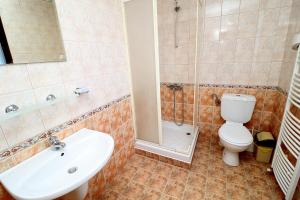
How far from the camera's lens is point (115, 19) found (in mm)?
1605

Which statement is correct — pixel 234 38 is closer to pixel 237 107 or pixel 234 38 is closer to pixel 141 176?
pixel 237 107

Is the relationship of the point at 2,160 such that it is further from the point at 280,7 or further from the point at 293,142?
the point at 280,7

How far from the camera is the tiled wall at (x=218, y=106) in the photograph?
1879 mm

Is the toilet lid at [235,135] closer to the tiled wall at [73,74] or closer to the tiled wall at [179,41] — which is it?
the tiled wall at [179,41]

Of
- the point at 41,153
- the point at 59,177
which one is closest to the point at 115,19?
the point at 41,153

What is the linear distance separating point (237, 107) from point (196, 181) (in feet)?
3.45

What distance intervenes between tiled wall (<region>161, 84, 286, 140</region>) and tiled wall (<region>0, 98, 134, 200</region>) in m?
0.89

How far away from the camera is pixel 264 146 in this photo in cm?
188

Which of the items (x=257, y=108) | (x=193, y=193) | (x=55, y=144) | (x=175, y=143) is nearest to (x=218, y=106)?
(x=257, y=108)

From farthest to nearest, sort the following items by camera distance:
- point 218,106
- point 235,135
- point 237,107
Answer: point 218,106
point 237,107
point 235,135

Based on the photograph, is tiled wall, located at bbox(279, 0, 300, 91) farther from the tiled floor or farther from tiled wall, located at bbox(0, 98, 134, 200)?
tiled wall, located at bbox(0, 98, 134, 200)

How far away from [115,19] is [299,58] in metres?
1.75

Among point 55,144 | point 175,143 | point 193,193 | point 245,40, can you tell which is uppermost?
point 245,40

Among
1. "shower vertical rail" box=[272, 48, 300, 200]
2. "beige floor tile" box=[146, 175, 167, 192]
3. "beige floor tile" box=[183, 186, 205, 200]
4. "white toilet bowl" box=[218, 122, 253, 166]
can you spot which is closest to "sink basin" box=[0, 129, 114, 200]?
"beige floor tile" box=[146, 175, 167, 192]
